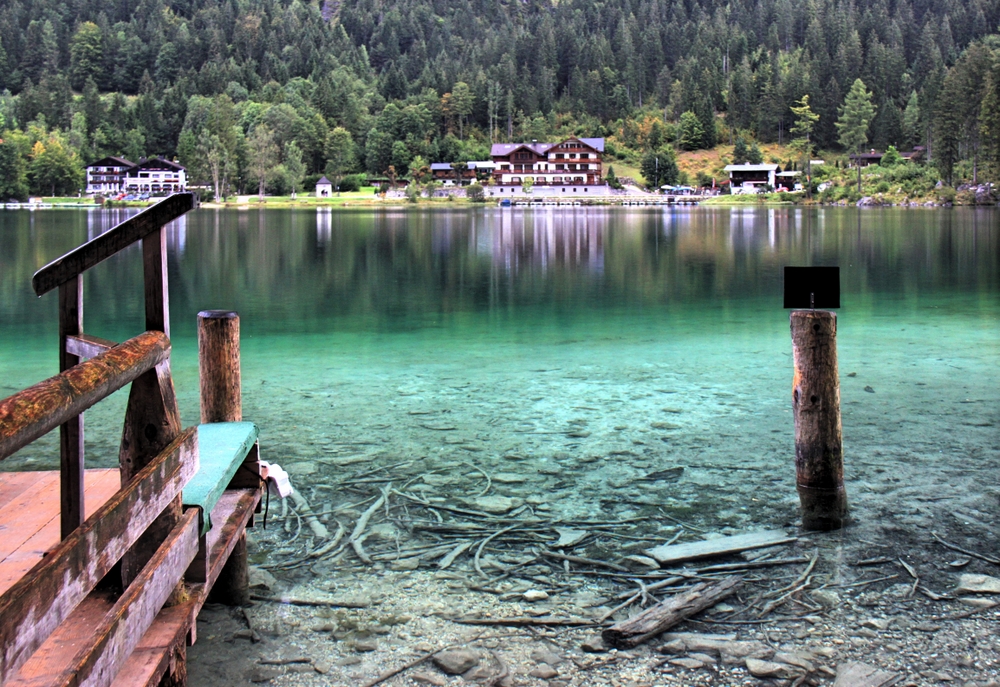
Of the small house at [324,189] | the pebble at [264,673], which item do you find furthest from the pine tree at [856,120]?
the pebble at [264,673]

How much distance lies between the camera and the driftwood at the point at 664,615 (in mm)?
5281

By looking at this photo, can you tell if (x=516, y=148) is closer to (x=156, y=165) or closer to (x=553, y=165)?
(x=553, y=165)

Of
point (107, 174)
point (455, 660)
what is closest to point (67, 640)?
point (455, 660)

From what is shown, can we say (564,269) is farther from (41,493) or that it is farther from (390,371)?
(41,493)

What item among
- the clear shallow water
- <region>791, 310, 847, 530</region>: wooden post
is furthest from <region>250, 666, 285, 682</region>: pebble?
<region>791, 310, 847, 530</region>: wooden post

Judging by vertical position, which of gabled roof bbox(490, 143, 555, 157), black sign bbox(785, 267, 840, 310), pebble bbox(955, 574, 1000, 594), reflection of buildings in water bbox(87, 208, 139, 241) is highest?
gabled roof bbox(490, 143, 555, 157)

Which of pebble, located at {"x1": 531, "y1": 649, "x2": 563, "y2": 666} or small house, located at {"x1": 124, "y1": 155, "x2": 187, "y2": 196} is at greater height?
small house, located at {"x1": 124, "y1": 155, "x2": 187, "y2": 196}

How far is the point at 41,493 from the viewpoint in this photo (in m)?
5.51

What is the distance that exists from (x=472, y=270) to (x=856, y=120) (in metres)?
155

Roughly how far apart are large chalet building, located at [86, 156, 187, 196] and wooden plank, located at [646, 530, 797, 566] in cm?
15975

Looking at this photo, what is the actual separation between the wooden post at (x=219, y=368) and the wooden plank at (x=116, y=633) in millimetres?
2547

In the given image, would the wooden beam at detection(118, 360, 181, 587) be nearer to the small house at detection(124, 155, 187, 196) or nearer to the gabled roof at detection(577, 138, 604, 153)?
the gabled roof at detection(577, 138, 604, 153)

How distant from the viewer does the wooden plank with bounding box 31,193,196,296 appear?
3.44m

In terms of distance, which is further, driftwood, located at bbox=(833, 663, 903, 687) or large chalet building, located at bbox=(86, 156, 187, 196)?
large chalet building, located at bbox=(86, 156, 187, 196)
